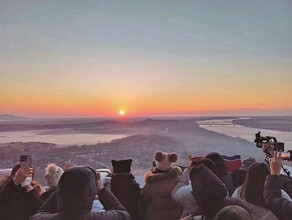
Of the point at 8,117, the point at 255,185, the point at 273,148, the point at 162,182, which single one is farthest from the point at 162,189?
the point at 8,117

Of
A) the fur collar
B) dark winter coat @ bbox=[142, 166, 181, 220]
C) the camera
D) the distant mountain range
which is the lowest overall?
dark winter coat @ bbox=[142, 166, 181, 220]

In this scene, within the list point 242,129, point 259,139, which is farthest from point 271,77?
point 259,139

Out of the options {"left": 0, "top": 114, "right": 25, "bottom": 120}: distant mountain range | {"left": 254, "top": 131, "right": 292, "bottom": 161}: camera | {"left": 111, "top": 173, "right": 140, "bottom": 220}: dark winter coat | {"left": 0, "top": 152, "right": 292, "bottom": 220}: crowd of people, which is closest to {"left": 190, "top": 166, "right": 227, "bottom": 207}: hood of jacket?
{"left": 0, "top": 152, "right": 292, "bottom": 220}: crowd of people

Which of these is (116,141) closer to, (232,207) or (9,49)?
(9,49)

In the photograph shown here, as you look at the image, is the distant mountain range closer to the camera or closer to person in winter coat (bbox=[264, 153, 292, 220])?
the camera

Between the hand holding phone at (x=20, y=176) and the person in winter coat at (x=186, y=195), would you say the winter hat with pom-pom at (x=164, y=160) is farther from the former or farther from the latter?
the hand holding phone at (x=20, y=176)

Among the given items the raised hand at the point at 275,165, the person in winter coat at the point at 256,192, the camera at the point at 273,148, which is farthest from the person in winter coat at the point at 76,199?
the camera at the point at 273,148

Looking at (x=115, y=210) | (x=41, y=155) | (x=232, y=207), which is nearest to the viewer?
(x=232, y=207)
